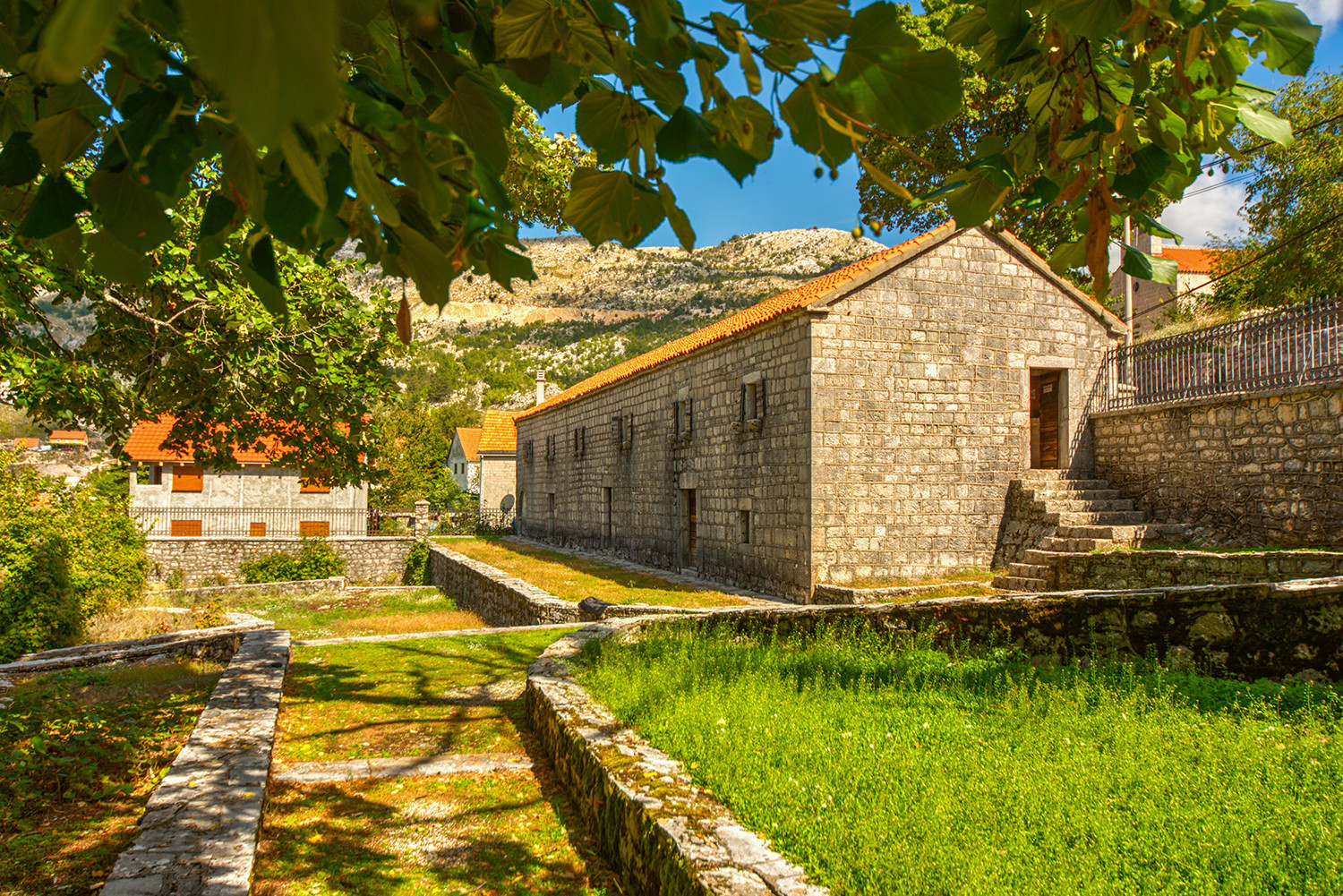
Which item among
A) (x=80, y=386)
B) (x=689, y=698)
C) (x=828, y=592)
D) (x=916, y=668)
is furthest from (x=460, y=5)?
(x=828, y=592)

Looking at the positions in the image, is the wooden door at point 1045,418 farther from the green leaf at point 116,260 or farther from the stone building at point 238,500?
the stone building at point 238,500

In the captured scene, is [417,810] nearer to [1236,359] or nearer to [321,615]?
[1236,359]

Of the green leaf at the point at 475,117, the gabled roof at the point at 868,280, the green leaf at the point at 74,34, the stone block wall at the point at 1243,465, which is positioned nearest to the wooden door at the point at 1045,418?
the stone block wall at the point at 1243,465

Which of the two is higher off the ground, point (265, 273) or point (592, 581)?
point (265, 273)

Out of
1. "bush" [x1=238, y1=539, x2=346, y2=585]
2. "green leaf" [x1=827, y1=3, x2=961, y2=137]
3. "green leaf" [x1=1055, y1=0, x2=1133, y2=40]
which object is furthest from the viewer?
"bush" [x1=238, y1=539, x2=346, y2=585]

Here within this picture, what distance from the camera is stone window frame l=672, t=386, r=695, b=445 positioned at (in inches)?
733

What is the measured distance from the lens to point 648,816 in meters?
3.42

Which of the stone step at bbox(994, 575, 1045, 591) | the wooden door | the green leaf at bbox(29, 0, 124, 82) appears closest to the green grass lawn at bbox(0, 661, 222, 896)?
the green leaf at bbox(29, 0, 124, 82)

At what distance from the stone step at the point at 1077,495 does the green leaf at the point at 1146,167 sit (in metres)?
→ 12.3

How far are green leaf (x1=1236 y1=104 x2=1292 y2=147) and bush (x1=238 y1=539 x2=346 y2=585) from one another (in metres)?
25.8

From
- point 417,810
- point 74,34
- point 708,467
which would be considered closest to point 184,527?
point 708,467

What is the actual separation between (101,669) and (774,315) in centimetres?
1080

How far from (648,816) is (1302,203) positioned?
23164 millimetres

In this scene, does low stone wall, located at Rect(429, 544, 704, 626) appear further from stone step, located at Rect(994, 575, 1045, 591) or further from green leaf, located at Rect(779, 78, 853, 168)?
green leaf, located at Rect(779, 78, 853, 168)
